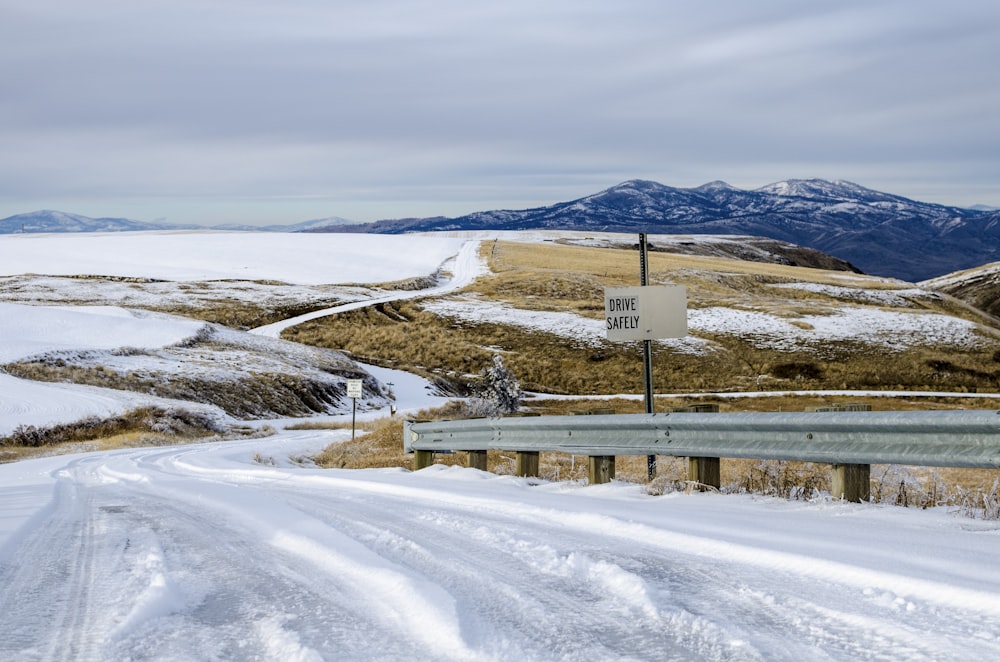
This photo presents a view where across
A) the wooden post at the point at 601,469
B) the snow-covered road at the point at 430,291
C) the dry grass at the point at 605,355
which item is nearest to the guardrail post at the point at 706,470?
the wooden post at the point at 601,469

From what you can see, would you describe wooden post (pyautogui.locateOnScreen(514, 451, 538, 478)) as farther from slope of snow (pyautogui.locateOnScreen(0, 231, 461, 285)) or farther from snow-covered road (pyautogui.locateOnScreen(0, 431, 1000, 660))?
slope of snow (pyautogui.locateOnScreen(0, 231, 461, 285))

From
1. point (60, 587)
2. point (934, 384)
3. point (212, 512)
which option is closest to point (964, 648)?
point (60, 587)

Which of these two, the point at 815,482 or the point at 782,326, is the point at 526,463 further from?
the point at 782,326

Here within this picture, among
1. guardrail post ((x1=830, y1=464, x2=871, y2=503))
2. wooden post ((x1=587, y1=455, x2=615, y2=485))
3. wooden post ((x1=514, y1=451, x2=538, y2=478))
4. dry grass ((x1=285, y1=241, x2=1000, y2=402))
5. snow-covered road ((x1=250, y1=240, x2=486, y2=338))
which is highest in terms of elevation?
guardrail post ((x1=830, y1=464, x2=871, y2=503))

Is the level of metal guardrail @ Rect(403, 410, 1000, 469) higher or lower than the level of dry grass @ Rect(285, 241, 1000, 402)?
higher

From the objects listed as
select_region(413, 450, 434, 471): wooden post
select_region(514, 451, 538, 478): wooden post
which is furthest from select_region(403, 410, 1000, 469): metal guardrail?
select_region(413, 450, 434, 471): wooden post

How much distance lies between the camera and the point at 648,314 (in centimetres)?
1271

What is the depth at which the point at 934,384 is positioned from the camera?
62.1 metres

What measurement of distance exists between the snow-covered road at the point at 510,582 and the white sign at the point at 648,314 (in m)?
4.03

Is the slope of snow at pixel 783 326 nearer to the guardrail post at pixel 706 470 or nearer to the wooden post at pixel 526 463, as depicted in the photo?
the wooden post at pixel 526 463

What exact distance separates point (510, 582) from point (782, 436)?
3.89 meters

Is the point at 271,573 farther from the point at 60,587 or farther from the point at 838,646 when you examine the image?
the point at 838,646

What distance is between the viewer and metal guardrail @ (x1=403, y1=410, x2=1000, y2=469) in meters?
6.85

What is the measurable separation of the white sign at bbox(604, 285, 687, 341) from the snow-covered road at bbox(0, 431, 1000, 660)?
4.03m
